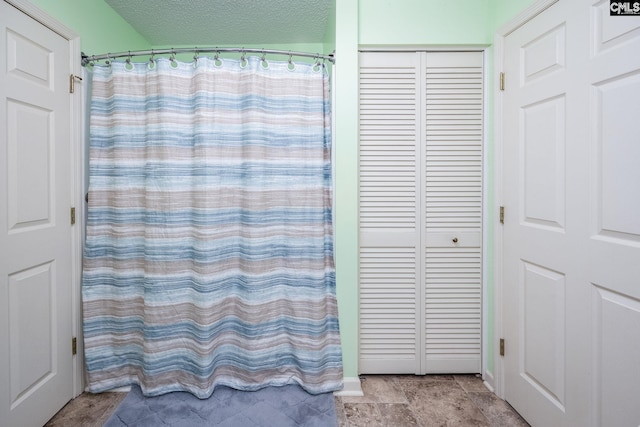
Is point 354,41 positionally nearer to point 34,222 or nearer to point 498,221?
point 498,221

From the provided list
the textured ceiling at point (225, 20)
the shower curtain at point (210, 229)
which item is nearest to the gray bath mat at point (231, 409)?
the shower curtain at point (210, 229)

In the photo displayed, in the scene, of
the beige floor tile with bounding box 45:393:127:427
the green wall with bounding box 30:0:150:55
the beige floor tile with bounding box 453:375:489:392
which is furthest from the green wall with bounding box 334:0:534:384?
the green wall with bounding box 30:0:150:55

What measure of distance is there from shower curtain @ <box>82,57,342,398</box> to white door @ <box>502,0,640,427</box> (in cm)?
96

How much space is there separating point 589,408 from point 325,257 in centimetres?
125

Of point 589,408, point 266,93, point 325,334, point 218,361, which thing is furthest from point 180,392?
point 589,408

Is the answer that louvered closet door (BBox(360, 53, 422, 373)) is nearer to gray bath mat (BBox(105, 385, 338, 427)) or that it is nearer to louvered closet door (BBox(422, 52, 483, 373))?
louvered closet door (BBox(422, 52, 483, 373))

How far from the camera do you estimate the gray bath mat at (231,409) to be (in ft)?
4.90

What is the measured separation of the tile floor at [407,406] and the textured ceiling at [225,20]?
2.29 meters

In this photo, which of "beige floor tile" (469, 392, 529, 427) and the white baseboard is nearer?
"beige floor tile" (469, 392, 529, 427)

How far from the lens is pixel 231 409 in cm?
158

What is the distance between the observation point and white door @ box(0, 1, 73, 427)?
1.32 m

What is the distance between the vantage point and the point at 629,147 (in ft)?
3.50

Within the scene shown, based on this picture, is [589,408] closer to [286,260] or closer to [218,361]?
[286,260]

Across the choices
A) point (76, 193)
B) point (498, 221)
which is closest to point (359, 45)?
point (498, 221)
